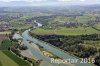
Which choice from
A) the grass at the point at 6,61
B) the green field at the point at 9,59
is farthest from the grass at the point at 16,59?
the grass at the point at 6,61

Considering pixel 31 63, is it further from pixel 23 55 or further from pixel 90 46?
pixel 90 46

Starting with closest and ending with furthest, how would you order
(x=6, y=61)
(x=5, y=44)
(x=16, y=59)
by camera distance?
(x=6, y=61), (x=16, y=59), (x=5, y=44)

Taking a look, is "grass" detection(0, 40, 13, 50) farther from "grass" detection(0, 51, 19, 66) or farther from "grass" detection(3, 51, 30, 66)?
"grass" detection(0, 51, 19, 66)

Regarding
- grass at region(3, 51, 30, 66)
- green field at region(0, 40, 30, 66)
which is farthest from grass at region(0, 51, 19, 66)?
grass at region(3, 51, 30, 66)

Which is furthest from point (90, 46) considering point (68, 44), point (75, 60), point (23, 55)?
point (23, 55)

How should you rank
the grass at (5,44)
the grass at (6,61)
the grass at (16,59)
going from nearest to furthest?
the grass at (6,61), the grass at (16,59), the grass at (5,44)

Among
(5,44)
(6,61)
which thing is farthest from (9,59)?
(5,44)

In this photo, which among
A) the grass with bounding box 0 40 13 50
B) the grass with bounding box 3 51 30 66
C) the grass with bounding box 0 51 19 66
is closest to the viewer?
the grass with bounding box 0 51 19 66

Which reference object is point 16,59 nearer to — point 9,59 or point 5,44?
point 9,59

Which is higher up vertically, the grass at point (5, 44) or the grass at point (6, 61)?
the grass at point (6, 61)

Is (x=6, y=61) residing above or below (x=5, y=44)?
above

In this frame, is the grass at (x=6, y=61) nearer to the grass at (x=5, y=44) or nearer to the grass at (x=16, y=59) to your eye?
the grass at (x=16, y=59)
